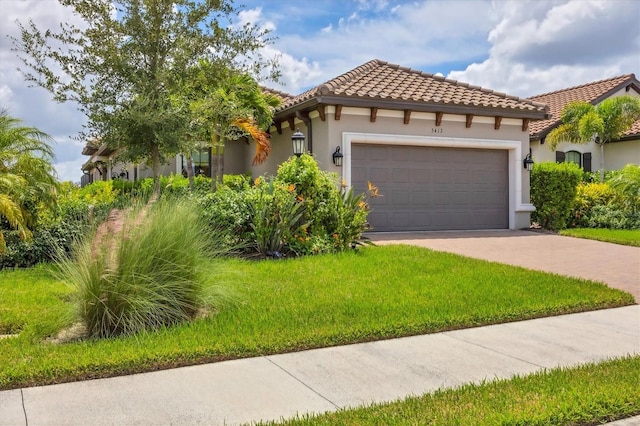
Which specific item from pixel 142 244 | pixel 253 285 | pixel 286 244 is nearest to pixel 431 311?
pixel 253 285

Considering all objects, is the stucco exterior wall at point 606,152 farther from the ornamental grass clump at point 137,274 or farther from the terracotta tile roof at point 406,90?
the ornamental grass clump at point 137,274

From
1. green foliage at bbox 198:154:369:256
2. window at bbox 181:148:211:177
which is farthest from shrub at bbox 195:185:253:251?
window at bbox 181:148:211:177

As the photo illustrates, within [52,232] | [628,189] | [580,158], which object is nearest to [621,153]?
[580,158]

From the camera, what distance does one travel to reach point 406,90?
49.3 feet

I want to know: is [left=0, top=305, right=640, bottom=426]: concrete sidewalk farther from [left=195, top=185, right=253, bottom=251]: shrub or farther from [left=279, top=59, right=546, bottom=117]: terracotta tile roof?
[left=279, top=59, right=546, bottom=117]: terracotta tile roof

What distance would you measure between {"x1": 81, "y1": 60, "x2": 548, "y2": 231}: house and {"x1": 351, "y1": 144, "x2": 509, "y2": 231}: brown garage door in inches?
1.1

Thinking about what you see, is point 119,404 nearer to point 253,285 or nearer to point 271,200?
point 253,285

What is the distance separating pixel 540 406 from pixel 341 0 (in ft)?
30.3

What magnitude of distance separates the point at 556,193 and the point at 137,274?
45.8 feet

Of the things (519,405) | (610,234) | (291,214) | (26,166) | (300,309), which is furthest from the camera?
(610,234)

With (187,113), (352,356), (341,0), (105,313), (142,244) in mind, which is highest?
(341,0)

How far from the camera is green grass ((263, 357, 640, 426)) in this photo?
3.41 m

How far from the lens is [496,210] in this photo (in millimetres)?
16141

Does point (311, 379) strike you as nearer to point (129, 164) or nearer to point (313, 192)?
point (313, 192)
